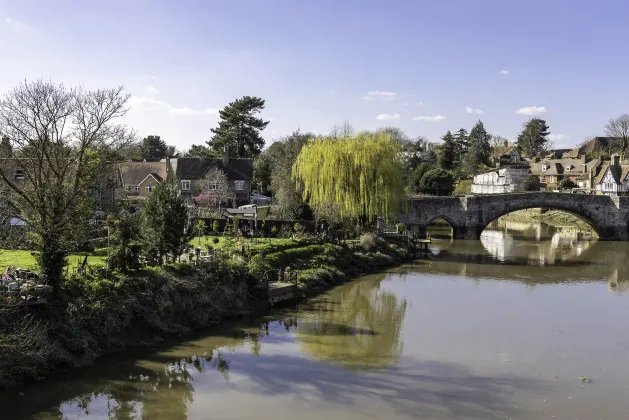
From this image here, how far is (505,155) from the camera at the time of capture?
10169 cm

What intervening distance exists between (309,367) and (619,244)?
144ft

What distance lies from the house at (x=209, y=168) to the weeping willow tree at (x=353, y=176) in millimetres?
16779

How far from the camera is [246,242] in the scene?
109 feet

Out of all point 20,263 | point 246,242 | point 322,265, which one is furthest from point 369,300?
point 20,263

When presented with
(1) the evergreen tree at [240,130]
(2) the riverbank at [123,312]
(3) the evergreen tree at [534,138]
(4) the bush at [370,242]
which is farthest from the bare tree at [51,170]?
(3) the evergreen tree at [534,138]

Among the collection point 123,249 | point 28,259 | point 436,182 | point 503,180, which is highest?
point 503,180

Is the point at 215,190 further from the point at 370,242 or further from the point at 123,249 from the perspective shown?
the point at 123,249

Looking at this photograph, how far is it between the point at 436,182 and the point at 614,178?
22132 millimetres

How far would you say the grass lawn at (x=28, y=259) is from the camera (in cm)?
2275

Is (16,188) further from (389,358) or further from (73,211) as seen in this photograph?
(389,358)

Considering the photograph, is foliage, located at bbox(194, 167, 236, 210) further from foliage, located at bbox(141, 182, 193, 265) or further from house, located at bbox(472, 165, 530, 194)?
house, located at bbox(472, 165, 530, 194)

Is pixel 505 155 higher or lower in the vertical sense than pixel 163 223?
higher

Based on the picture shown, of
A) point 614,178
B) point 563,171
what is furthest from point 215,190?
point 563,171

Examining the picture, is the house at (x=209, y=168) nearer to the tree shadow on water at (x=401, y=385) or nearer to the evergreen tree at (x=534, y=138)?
the tree shadow on water at (x=401, y=385)
